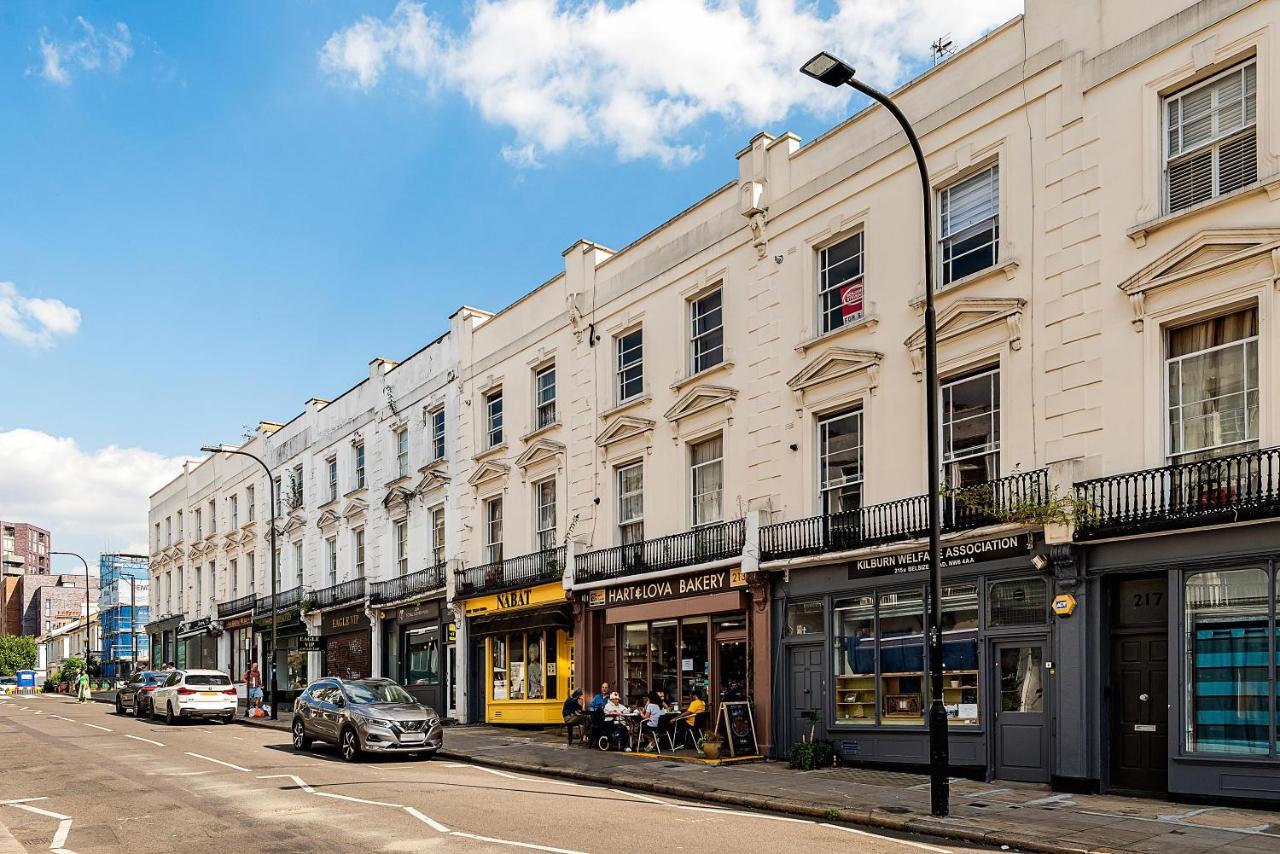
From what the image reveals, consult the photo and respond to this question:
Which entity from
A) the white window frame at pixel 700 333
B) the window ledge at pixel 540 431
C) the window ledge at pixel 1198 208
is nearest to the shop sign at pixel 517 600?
the window ledge at pixel 540 431

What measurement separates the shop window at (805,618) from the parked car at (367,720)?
697 centimetres

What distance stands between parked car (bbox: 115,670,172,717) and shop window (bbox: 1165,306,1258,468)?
30.3 meters

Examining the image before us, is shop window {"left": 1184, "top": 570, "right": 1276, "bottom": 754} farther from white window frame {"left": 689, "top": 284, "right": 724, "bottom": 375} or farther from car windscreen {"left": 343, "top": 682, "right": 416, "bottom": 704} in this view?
car windscreen {"left": 343, "top": 682, "right": 416, "bottom": 704}

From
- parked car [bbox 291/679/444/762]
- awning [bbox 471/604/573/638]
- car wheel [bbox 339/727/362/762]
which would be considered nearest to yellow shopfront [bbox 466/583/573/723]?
awning [bbox 471/604/573/638]

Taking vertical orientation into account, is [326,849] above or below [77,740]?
above

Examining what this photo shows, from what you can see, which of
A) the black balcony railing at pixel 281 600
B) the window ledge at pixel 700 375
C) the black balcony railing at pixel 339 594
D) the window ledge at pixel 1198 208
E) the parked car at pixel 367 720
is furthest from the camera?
the black balcony railing at pixel 281 600

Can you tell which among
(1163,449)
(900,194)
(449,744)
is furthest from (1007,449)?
(449,744)

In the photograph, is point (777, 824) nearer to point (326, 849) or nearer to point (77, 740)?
point (326, 849)

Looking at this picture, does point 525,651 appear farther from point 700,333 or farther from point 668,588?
point 700,333

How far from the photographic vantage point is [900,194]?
18.4m

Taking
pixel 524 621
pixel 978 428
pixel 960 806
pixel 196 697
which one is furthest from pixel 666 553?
pixel 196 697

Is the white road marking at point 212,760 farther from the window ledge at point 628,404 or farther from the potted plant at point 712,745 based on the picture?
the window ledge at point 628,404

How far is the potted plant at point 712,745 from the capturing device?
19.2 m

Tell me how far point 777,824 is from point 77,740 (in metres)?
20.1
